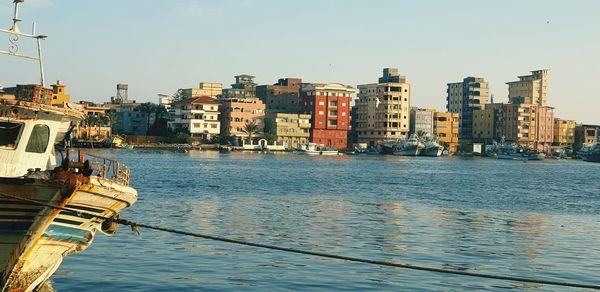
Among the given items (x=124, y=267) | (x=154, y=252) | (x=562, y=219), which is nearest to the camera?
(x=124, y=267)

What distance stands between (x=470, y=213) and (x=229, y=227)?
64.4ft

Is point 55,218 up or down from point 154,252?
up

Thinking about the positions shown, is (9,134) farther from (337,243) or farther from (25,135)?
(337,243)

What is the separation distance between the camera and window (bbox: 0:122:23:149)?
1902 centimetres

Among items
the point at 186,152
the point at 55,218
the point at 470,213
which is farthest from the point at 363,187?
the point at 186,152

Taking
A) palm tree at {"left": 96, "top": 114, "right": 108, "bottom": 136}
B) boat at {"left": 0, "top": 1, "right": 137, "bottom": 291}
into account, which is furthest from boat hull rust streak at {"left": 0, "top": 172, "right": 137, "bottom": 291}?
palm tree at {"left": 96, "top": 114, "right": 108, "bottom": 136}

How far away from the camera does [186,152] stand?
195m

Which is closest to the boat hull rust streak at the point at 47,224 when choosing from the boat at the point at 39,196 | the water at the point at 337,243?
the boat at the point at 39,196

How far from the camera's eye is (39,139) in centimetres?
2002

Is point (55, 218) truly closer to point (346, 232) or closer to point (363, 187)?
point (346, 232)

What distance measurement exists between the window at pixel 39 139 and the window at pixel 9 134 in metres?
0.41

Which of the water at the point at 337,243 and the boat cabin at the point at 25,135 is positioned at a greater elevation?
the boat cabin at the point at 25,135

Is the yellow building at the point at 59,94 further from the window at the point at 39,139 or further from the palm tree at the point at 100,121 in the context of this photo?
the palm tree at the point at 100,121

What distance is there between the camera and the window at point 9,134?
19.0 meters
